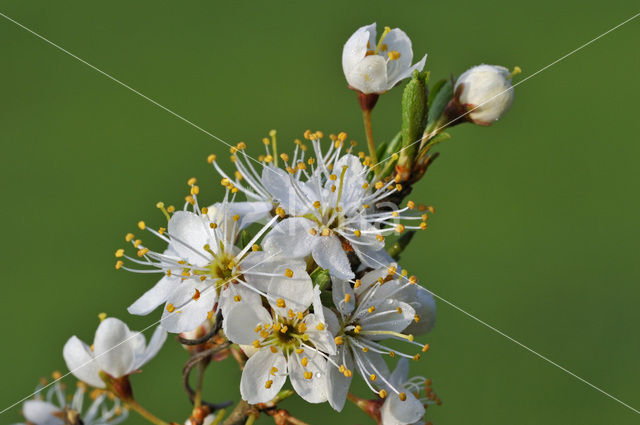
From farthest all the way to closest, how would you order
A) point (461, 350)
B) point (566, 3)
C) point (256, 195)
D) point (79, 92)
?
1. point (566, 3)
2. point (79, 92)
3. point (461, 350)
4. point (256, 195)

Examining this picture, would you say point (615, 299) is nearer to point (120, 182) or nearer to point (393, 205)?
point (120, 182)

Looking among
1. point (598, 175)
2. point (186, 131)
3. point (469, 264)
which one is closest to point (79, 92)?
point (186, 131)

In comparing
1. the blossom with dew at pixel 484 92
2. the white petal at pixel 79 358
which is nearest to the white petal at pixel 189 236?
the white petal at pixel 79 358

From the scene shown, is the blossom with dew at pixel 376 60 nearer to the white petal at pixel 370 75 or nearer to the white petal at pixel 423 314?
the white petal at pixel 370 75

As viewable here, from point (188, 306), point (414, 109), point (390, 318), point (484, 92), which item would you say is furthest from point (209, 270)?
point (484, 92)

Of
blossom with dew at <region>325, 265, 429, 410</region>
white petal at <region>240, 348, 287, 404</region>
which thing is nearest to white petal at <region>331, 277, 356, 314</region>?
blossom with dew at <region>325, 265, 429, 410</region>

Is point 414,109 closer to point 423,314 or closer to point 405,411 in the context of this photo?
point 423,314

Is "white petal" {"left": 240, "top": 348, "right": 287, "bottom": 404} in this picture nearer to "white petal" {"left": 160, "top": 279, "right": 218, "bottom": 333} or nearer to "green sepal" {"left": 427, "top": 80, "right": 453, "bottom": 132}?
"white petal" {"left": 160, "top": 279, "right": 218, "bottom": 333}
